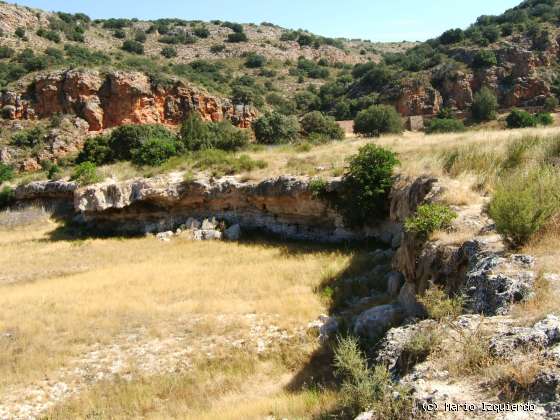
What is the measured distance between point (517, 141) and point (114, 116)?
3773cm

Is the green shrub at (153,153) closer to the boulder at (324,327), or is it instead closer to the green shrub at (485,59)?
the boulder at (324,327)

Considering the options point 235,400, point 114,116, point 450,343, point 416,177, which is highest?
point 114,116

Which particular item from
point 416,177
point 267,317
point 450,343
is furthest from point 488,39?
point 450,343

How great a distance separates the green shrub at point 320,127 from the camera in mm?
35031

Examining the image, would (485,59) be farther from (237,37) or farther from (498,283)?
(237,37)

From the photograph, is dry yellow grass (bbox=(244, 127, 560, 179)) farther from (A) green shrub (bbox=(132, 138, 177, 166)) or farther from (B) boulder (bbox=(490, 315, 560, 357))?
(B) boulder (bbox=(490, 315, 560, 357))

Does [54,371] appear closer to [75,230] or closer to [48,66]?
[75,230]

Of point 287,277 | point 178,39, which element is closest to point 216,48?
point 178,39

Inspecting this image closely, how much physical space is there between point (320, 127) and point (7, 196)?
2288 cm

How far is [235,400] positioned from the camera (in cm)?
682

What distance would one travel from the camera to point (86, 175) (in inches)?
881

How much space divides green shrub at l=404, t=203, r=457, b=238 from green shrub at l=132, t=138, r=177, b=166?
58.6ft

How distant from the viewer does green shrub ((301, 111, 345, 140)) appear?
3503 centimetres

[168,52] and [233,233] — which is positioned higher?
[168,52]
